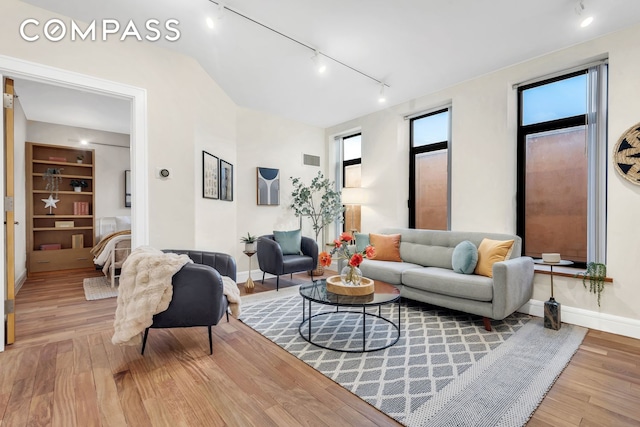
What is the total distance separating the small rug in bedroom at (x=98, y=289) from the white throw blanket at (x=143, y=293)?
2199 millimetres

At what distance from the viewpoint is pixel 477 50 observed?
309 centimetres

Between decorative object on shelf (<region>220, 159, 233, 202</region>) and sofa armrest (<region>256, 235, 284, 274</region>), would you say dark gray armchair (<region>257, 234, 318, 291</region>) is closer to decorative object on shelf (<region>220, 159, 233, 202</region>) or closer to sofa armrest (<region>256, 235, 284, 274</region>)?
sofa armrest (<region>256, 235, 284, 274</region>)

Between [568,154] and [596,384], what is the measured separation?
2.32 meters

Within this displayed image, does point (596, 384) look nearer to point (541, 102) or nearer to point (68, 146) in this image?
point (541, 102)

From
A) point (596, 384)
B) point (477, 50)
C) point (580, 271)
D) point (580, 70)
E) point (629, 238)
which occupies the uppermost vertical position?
point (477, 50)

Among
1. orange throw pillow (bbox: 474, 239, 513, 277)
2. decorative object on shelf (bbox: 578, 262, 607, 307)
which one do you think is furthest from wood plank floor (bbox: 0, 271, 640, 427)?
orange throw pillow (bbox: 474, 239, 513, 277)

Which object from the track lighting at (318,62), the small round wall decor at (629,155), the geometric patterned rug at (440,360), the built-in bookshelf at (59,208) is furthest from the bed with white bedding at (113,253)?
the small round wall decor at (629,155)

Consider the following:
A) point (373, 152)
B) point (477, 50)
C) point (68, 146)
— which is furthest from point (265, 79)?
point (68, 146)

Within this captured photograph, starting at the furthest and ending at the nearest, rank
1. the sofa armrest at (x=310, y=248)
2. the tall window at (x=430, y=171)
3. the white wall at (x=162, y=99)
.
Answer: the sofa armrest at (x=310, y=248) → the tall window at (x=430, y=171) → the white wall at (x=162, y=99)

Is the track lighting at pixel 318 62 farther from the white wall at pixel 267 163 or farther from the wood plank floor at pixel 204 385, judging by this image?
the wood plank floor at pixel 204 385

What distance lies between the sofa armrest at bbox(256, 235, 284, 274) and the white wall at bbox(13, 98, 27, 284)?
346 cm

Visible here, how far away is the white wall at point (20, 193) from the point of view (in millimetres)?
4453

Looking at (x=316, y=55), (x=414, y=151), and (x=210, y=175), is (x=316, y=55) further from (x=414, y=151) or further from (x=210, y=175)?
(x=414, y=151)

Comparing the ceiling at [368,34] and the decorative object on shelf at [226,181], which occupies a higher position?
the ceiling at [368,34]
